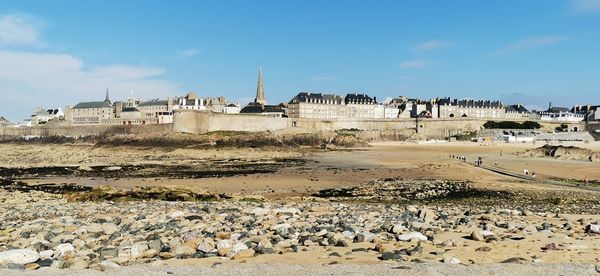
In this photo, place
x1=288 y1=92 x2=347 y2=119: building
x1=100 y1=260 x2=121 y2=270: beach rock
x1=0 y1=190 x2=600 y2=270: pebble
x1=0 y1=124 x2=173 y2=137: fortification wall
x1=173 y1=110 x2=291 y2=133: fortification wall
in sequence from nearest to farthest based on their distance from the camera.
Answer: x1=100 y1=260 x2=121 y2=270: beach rock
x1=0 y1=190 x2=600 y2=270: pebble
x1=173 y1=110 x2=291 y2=133: fortification wall
x1=0 y1=124 x2=173 y2=137: fortification wall
x1=288 y1=92 x2=347 y2=119: building

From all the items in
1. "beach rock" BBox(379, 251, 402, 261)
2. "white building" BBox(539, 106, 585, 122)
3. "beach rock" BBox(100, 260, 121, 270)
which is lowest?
"beach rock" BBox(100, 260, 121, 270)

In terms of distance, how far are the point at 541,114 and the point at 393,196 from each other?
472 ft

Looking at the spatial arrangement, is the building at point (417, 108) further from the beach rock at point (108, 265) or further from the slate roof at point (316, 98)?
the beach rock at point (108, 265)

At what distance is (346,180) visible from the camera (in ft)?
97.9

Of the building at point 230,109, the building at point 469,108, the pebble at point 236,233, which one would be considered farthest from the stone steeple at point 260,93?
the pebble at point 236,233

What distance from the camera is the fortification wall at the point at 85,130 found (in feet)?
290

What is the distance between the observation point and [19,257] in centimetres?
762

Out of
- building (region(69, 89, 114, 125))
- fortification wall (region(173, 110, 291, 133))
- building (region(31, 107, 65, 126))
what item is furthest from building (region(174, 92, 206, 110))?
building (region(31, 107, 65, 126))

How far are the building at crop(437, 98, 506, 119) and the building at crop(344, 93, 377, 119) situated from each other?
1909 cm

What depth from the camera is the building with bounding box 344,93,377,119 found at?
402ft

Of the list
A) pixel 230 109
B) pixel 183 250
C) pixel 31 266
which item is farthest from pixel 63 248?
pixel 230 109

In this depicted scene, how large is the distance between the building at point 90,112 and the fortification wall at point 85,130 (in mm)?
11303

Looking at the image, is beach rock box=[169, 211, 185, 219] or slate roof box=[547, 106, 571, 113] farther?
slate roof box=[547, 106, 571, 113]

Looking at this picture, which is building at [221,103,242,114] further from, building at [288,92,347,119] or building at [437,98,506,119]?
building at [437,98,506,119]
